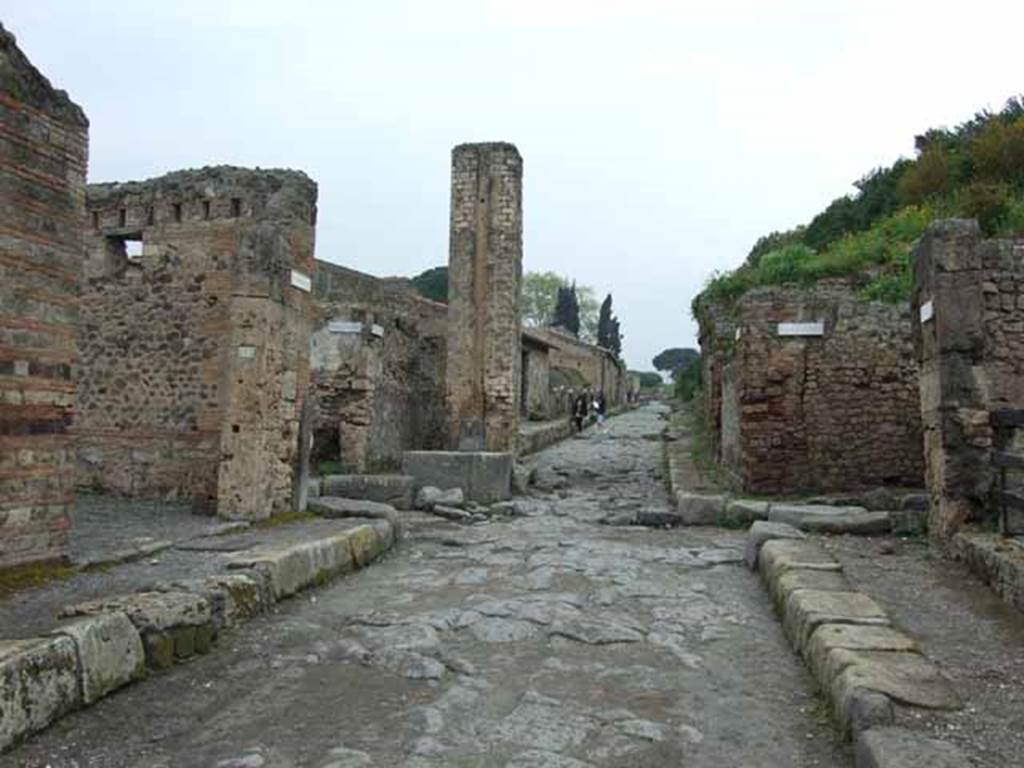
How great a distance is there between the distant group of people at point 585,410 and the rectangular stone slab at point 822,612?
77.1 feet

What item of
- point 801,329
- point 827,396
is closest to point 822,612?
point 827,396

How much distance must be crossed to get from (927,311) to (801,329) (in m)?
3.49

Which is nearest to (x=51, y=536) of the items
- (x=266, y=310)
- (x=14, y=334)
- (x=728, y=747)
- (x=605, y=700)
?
(x=14, y=334)

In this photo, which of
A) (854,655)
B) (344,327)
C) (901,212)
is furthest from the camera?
(901,212)

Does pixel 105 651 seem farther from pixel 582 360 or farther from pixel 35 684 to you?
pixel 582 360

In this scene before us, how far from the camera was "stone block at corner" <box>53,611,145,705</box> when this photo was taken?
421cm

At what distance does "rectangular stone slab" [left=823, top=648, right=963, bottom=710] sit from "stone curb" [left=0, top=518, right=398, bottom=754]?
145 inches

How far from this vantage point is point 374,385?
48.5 feet

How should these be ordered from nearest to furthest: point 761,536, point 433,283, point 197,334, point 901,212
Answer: point 761,536, point 197,334, point 901,212, point 433,283

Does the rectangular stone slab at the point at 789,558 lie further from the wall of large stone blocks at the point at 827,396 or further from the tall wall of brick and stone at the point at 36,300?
the tall wall of brick and stone at the point at 36,300

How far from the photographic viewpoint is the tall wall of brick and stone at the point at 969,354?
7.71 metres

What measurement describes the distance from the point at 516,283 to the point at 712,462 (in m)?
5.29

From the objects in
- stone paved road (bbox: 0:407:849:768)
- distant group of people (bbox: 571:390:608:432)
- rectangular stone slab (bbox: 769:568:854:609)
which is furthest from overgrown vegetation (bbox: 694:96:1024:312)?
distant group of people (bbox: 571:390:608:432)

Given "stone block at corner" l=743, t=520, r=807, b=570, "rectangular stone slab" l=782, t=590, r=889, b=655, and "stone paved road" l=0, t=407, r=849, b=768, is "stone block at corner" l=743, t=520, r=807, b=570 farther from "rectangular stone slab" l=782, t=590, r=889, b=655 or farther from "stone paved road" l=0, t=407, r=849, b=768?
"rectangular stone slab" l=782, t=590, r=889, b=655
